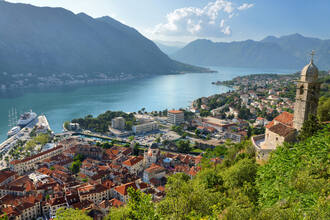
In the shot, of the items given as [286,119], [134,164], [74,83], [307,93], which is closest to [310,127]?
[307,93]

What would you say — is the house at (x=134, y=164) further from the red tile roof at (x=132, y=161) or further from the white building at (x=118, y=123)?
the white building at (x=118, y=123)

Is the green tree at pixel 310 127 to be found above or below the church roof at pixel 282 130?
above

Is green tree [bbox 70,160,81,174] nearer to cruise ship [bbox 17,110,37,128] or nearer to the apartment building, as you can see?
the apartment building

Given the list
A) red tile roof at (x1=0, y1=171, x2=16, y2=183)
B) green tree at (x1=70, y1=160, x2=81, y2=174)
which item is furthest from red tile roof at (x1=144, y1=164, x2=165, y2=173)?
red tile roof at (x1=0, y1=171, x2=16, y2=183)

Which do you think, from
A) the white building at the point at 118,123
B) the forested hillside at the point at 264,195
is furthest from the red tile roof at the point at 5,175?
the white building at the point at 118,123

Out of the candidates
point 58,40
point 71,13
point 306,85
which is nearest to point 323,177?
point 306,85

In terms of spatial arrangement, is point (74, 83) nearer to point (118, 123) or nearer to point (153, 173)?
point (118, 123)
